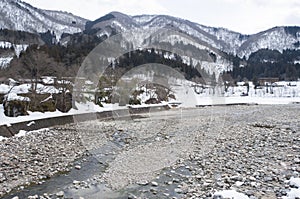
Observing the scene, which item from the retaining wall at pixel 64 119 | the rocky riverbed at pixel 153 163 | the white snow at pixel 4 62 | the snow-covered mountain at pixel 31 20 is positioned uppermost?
the snow-covered mountain at pixel 31 20

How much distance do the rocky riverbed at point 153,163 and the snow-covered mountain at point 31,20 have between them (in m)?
126

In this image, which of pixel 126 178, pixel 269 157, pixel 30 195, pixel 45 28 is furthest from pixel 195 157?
pixel 45 28

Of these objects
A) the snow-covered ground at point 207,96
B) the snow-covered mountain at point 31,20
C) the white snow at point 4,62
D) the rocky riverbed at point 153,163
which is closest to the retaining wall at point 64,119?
the snow-covered ground at point 207,96

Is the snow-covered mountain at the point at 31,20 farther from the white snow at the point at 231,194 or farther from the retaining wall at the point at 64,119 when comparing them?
the white snow at the point at 231,194

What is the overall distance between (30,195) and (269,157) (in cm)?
806

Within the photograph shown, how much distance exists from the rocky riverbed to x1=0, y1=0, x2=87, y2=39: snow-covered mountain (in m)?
126

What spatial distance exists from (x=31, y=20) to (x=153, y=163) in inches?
6378

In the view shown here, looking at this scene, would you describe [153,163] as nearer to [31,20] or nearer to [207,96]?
[207,96]

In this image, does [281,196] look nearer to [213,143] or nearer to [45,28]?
[213,143]

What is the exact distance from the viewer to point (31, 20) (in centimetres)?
15588

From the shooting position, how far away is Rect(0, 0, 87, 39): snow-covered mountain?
140350 mm

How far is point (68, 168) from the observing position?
1023 cm

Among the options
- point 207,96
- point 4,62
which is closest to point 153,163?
point 4,62

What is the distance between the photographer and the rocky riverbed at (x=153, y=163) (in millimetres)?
8086
